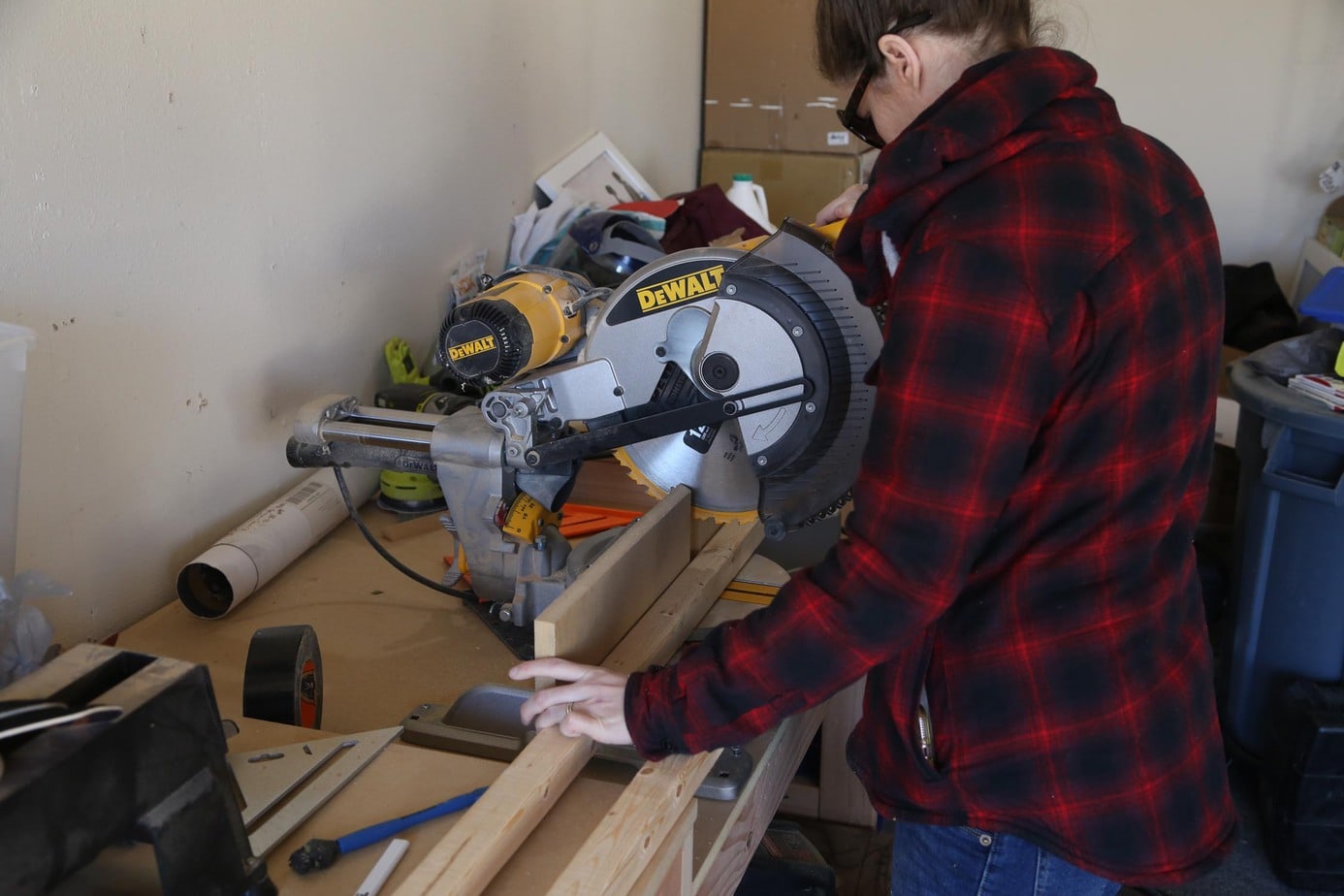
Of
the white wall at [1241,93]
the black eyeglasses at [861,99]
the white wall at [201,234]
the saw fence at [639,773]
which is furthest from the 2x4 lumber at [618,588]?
the white wall at [1241,93]

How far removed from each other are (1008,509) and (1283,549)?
60.9 inches

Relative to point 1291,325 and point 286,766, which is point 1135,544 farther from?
point 1291,325

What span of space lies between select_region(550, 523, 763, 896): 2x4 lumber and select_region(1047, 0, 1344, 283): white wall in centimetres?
277

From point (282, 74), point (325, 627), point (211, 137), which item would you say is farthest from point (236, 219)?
point (325, 627)

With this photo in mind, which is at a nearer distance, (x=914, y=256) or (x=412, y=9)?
(x=914, y=256)

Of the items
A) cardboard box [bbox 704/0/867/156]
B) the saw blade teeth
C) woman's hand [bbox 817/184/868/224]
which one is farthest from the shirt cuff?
cardboard box [bbox 704/0/867/156]

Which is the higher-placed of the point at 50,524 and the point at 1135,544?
the point at 1135,544

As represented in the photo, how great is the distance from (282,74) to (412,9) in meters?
0.36

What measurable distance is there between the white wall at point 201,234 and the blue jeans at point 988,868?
0.96 metres

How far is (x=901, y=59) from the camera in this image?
859 millimetres

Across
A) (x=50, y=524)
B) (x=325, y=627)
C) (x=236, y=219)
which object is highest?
(x=236, y=219)

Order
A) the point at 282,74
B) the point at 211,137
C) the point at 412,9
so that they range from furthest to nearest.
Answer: the point at 412,9
the point at 282,74
the point at 211,137

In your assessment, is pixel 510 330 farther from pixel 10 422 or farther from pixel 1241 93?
pixel 1241 93

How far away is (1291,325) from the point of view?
296 cm
